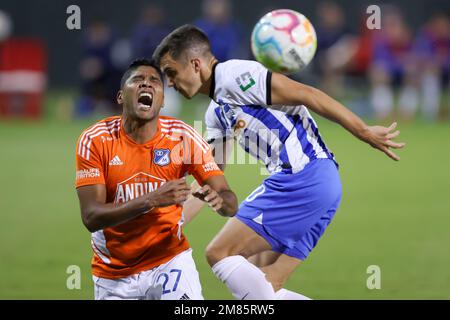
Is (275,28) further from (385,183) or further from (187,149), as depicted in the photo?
(385,183)

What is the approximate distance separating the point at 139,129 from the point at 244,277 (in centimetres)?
132

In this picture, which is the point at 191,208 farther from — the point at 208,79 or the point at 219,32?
the point at 219,32

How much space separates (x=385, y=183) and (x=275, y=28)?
8626 millimetres

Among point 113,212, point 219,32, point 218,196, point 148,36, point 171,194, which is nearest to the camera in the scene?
point 171,194

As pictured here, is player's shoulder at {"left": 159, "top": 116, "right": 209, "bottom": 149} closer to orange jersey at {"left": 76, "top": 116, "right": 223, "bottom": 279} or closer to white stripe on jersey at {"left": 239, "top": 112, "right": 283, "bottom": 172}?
orange jersey at {"left": 76, "top": 116, "right": 223, "bottom": 279}

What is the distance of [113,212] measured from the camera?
18.6 feet

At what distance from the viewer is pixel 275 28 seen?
20.9 ft

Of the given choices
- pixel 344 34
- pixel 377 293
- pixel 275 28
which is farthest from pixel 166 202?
pixel 344 34

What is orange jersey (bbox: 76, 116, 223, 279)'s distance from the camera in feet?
19.7

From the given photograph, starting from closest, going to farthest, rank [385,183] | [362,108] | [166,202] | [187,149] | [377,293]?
[166,202], [187,149], [377,293], [385,183], [362,108]

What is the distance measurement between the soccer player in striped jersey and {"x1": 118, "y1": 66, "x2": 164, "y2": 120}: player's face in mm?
407

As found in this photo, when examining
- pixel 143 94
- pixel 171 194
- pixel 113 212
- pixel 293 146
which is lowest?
pixel 113 212

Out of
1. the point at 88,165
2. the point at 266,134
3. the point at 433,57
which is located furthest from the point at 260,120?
the point at 433,57

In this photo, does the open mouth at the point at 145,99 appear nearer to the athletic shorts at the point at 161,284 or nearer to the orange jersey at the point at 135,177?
the orange jersey at the point at 135,177
